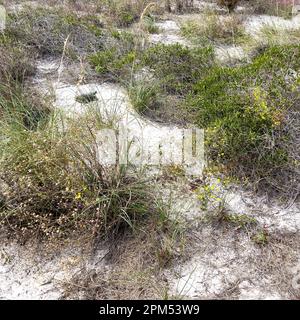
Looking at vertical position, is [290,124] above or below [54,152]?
below

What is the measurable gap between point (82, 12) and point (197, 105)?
4.09 m

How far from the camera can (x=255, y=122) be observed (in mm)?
3348

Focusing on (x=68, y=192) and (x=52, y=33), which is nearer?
(x=68, y=192)

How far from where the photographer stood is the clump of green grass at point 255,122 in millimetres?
3178

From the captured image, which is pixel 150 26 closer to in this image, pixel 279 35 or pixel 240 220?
pixel 279 35

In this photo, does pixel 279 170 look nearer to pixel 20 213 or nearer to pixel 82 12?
pixel 20 213

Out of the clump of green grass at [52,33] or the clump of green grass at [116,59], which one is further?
the clump of green grass at [52,33]

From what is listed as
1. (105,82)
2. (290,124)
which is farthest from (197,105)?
(105,82)

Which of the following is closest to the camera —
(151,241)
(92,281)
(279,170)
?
(92,281)

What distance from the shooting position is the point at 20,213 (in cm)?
264

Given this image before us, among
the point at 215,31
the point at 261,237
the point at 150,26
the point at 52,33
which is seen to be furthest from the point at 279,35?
the point at 261,237

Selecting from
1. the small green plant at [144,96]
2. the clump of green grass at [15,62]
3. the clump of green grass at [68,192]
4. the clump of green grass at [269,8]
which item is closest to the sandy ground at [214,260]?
the clump of green grass at [68,192]

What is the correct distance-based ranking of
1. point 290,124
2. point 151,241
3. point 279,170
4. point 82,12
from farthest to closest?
point 82,12
point 290,124
point 279,170
point 151,241

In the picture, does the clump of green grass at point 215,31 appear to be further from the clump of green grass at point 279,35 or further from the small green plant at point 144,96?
the small green plant at point 144,96
